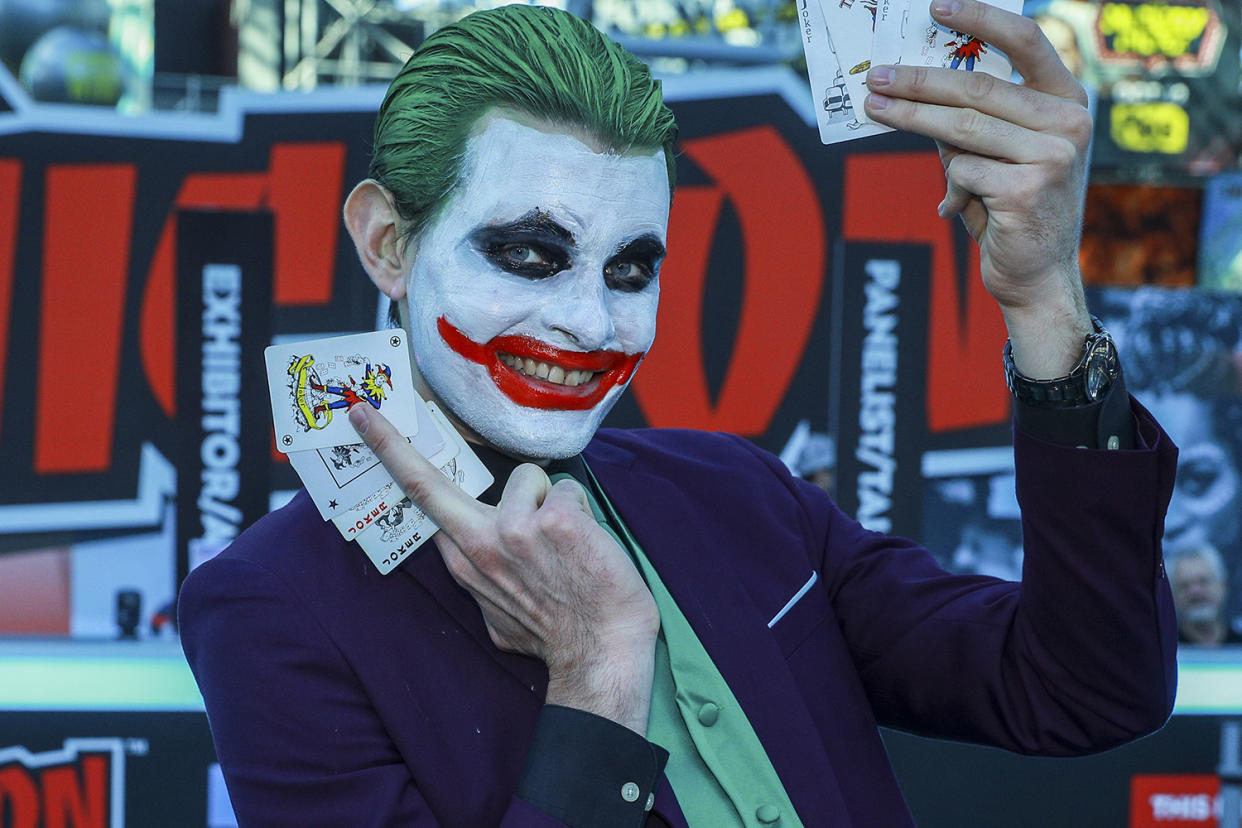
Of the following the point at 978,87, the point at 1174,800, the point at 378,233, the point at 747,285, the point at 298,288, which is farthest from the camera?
the point at 747,285

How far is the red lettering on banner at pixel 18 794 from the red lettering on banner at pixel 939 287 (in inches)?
128

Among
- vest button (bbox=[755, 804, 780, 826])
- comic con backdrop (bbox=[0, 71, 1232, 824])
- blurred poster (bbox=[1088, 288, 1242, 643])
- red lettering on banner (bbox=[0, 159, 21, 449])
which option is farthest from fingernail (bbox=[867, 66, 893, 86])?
red lettering on banner (bbox=[0, 159, 21, 449])

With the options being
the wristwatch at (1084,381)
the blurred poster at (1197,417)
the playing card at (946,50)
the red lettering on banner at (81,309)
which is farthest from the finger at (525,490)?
the blurred poster at (1197,417)

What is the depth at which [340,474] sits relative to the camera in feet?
4.33

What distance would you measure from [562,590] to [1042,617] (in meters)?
0.56

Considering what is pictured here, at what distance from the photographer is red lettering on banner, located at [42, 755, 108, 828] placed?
344 centimetres

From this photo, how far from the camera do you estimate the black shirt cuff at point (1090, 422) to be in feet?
4.14

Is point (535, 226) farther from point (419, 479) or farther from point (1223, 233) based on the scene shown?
point (1223, 233)

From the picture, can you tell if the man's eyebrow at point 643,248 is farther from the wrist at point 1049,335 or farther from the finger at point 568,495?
the wrist at point 1049,335

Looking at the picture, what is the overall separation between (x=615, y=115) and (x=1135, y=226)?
680 centimetres

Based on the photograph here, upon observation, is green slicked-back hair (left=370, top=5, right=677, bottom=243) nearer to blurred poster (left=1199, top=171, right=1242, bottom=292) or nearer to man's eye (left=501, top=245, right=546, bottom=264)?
man's eye (left=501, top=245, right=546, bottom=264)

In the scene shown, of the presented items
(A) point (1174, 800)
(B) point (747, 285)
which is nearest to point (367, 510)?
(B) point (747, 285)

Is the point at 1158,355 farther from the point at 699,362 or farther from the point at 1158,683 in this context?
the point at 1158,683

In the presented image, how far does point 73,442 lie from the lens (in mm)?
4336
